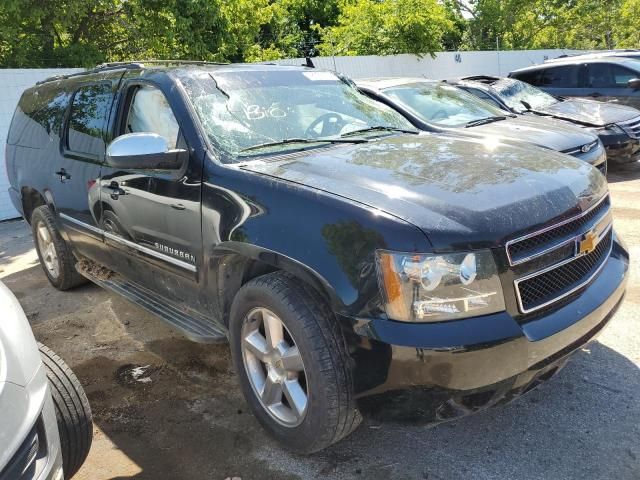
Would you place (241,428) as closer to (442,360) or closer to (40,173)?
(442,360)

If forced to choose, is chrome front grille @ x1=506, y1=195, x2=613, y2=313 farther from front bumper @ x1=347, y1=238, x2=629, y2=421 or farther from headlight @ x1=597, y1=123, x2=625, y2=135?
headlight @ x1=597, y1=123, x2=625, y2=135

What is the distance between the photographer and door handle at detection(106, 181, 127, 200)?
3.78 m

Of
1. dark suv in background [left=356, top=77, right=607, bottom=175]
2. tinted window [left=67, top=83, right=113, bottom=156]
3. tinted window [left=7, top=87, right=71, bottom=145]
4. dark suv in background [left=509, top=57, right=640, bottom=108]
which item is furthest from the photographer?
dark suv in background [left=509, top=57, right=640, bottom=108]

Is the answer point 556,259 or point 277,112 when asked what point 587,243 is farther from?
point 277,112

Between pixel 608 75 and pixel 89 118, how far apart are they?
962cm

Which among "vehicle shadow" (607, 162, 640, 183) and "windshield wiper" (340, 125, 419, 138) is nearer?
"windshield wiper" (340, 125, 419, 138)

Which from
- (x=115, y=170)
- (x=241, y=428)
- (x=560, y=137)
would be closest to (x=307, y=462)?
(x=241, y=428)

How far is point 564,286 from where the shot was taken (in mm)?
2555

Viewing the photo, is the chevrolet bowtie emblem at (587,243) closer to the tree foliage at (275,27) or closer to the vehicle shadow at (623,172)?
the vehicle shadow at (623,172)

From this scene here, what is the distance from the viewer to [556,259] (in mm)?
2520

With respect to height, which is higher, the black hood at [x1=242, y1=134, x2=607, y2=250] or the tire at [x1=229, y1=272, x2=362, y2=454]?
the black hood at [x1=242, y1=134, x2=607, y2=250]

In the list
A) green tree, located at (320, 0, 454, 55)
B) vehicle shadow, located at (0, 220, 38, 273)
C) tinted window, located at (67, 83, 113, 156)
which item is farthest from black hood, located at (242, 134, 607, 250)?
green tree, located at (320, 0, 454, 55)

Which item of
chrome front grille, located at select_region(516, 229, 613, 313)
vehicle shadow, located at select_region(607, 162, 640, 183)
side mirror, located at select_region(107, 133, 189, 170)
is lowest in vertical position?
vehicle shadow, located at select_region(607, 162, 640, 183)

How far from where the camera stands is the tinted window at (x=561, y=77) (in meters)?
10.9
